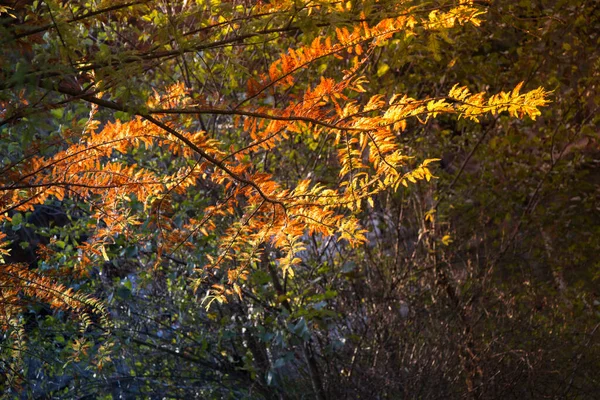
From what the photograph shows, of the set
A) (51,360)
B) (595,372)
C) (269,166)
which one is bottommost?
(595,372)

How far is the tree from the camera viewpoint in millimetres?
1688

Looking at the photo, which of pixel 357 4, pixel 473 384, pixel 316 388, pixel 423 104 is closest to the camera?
pixel 423 104

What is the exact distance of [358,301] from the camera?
422cm

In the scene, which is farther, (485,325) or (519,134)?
(519,134)

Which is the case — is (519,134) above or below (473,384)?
above

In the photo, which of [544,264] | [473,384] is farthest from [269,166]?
[544,264]

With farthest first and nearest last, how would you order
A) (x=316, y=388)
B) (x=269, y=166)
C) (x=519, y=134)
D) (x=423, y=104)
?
(x=519, y=134), (x=269, y=166), (x=316, y=388), (x=423, y=104)

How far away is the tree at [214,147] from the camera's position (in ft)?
5.54

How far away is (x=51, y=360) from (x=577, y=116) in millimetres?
4574

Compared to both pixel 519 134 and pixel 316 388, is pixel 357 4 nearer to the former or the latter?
pixel 316 388

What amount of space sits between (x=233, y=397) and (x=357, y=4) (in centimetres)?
228

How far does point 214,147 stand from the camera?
6.88 ft

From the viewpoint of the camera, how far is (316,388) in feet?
11.8

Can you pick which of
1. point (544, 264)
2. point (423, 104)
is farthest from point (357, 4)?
point (544, 264)
